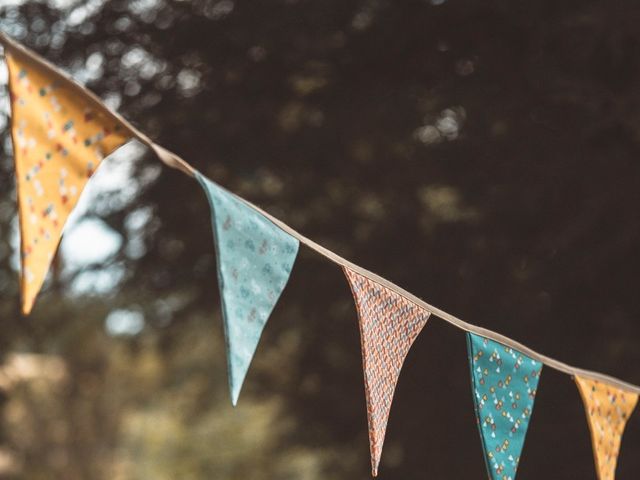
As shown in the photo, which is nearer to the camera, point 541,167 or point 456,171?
point 541,167

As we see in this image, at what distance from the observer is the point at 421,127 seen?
3.97 meters

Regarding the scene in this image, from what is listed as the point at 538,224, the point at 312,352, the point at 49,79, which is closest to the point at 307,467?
the point at 312,352

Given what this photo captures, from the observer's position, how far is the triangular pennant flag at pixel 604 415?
2.39 meters

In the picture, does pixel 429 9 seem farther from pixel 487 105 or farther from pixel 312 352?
pixel 312 352

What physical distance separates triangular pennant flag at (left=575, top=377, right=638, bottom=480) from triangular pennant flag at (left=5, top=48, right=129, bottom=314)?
1.47 meters

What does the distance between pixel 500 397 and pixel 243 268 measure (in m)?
0.85

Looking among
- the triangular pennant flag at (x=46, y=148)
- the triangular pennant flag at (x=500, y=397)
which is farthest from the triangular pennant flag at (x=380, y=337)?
the triangular pennant flag at (x=46, y=148)

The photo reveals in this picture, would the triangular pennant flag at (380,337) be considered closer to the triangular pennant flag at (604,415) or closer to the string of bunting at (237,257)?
the string of bunting at (237,257)

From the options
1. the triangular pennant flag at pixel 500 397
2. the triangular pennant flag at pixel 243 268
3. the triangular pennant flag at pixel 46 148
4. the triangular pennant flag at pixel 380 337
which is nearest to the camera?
the triangular pennant flag at pixel 46 148

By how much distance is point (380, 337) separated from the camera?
1839 mm

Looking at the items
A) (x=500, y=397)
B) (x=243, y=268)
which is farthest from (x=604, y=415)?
(x=243, y=268)

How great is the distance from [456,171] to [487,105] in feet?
1.13

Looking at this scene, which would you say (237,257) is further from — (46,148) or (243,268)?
(46,148)

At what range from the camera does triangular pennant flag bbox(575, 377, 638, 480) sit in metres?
2.39
